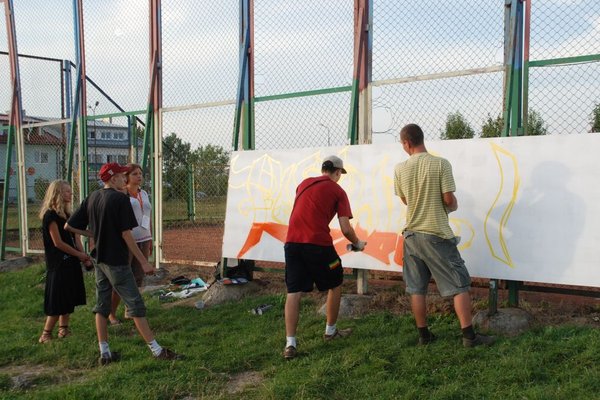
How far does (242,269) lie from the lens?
7164mm

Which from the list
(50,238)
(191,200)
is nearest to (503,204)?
(50,238)

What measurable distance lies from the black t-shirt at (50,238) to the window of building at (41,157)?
7.48m

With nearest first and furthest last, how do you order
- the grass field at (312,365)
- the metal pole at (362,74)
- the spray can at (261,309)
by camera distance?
the grass field at (312,365), the spray can at (261,309), the metal pole at (362,74)

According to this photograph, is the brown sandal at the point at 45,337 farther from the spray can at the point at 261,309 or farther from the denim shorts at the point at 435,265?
the denim shorts at the point at 435,265

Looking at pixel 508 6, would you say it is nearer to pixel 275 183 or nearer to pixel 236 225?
pixel 275 183

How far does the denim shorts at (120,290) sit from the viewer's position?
4.80 m

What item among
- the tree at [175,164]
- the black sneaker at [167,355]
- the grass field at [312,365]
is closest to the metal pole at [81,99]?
the tree at [175,164]

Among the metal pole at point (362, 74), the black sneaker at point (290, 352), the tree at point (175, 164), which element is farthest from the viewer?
the tree at point (175, 164)

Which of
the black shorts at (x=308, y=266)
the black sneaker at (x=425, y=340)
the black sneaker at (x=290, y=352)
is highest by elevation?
the black shorts at (x=308, y=266)

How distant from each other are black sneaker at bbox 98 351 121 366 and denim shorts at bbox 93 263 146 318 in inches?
13.1

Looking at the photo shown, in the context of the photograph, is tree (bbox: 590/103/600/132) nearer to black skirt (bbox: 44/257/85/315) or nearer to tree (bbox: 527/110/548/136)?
tree (bbox: 527/110/548/136)

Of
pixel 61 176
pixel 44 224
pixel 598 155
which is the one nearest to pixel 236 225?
pixel 44 224

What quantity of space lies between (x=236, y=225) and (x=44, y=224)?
223cm

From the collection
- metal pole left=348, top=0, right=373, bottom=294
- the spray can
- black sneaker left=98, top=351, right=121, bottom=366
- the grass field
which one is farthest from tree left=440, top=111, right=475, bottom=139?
black sneaker left=98, top=351, right=121, bottom=366
